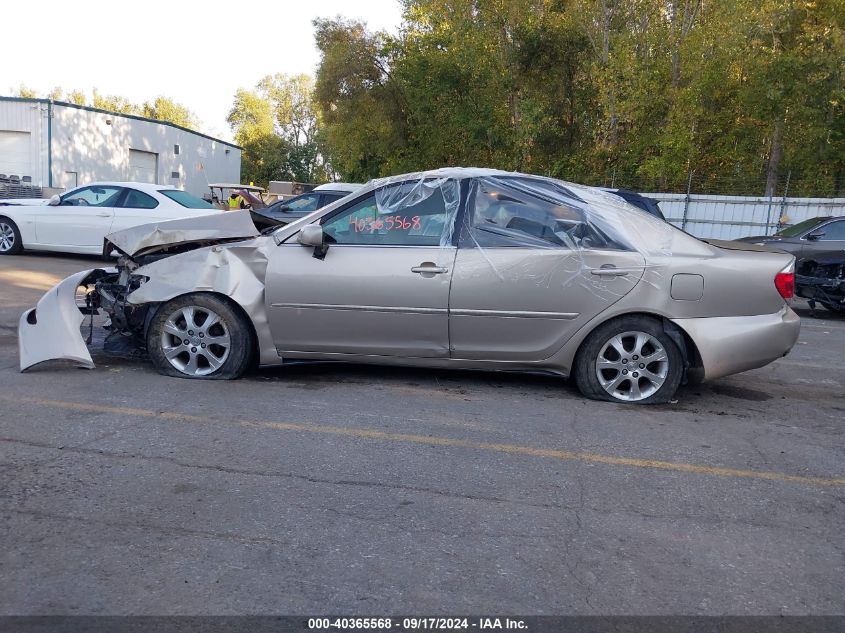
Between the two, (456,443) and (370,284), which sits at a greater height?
(370,284)

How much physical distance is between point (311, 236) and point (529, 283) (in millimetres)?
1595

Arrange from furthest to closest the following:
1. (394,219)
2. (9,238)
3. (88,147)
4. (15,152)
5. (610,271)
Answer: (88,147), (15,152), (9,238), (394,219), (610,271)

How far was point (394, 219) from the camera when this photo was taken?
5.78m

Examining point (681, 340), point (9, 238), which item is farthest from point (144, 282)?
point (9, 238)

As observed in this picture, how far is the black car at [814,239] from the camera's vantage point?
11797 millimetres

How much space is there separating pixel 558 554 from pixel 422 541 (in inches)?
22.8

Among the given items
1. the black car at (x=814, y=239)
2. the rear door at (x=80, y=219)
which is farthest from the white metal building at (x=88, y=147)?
the black car at (x=814, y=239)

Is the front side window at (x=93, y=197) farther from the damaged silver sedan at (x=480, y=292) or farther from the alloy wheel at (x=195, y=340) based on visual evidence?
the alloy wheel at (x=195, y=340)

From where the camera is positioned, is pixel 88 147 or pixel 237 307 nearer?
pixel 237 307

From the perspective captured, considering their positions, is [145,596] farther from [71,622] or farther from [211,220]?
[211,220]

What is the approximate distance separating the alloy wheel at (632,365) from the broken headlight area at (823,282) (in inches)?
279

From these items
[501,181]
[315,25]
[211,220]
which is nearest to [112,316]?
[211,220]

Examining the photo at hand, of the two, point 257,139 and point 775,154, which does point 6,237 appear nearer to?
point 775,154

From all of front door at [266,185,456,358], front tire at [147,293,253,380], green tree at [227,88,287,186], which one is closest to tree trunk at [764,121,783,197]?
front door at [266,185,456,358]
